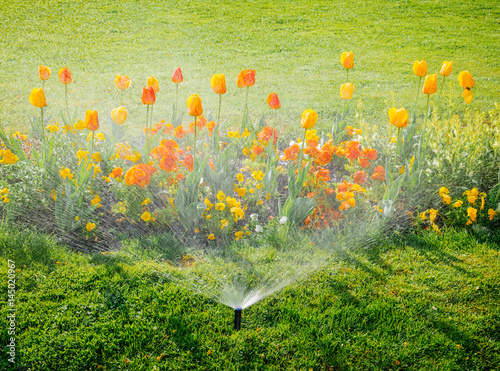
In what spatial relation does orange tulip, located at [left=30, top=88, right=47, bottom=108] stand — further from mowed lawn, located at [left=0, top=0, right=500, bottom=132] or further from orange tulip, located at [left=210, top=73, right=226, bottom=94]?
mowed lawn, located at [left=0, top=0, right=500, bottom=132]

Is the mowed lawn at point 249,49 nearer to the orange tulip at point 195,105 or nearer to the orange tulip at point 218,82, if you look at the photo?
the orange tulip at point 218,82

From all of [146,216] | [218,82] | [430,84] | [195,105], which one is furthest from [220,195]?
[430,84]

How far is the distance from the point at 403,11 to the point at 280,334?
13.9m

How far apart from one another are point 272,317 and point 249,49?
30.8 feet

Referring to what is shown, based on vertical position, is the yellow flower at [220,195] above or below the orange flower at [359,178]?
below

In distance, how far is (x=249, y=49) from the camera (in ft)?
36.6

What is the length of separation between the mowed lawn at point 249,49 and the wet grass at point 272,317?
3.38 metres

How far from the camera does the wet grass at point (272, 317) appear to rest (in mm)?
2568

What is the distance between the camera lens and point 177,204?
136 inches

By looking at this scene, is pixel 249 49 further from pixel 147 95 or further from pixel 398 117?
pixel 398 117

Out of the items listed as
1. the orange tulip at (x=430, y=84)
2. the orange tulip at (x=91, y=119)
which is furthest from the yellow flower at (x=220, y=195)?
the orange tulip at (x=430, y=84)

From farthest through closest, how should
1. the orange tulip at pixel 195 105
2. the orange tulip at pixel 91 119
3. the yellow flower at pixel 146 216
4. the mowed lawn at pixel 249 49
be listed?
the mowed lawn at pixel 249 49 < the yellow flower at pixel 146 216 < the orange tulip at pixel 91 119 < the orange tulip at pixel 195 105

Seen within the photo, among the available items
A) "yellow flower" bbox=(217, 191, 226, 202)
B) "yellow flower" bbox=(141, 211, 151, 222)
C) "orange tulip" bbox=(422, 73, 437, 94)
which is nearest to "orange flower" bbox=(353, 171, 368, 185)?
"orange tulip" bbox=(422, 73, 437, 94)

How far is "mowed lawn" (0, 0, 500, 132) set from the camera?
7.52 m
